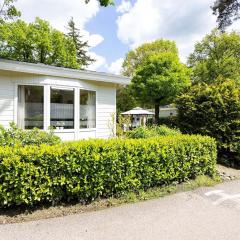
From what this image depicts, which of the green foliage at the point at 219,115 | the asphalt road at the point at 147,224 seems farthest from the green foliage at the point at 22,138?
the green foliage at the point at 219,115

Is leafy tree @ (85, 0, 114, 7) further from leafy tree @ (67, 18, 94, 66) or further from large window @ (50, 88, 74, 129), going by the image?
leafy tree @ (67, 18, 94, 66)

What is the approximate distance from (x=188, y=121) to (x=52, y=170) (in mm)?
6159

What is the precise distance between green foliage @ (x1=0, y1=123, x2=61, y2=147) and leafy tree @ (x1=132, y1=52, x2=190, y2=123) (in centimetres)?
1524

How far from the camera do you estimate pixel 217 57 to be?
28.4 m

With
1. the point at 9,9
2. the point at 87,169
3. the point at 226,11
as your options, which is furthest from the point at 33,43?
the point at 87,169

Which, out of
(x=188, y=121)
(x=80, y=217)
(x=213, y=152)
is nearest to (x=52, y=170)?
(x=80, y=217)

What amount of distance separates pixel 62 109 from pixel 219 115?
18.0 ft

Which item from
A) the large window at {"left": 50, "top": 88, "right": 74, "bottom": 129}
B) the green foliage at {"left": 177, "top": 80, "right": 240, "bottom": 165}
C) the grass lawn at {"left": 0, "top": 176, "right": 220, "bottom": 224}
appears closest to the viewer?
the grass lawn at {"left": 0, "top": 176, "right": 220, "bottom": 224}

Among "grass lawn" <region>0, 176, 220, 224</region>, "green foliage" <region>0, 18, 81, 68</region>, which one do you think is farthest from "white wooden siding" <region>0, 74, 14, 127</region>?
"green foliage" <region>0, 18, 81, 68</region>

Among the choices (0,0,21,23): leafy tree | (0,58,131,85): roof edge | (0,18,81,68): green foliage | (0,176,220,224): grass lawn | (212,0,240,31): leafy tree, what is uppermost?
(0,18,81,68): green foliage

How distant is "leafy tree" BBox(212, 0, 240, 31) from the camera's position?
14.0 metres

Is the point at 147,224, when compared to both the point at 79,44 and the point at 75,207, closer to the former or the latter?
the point at 75,207

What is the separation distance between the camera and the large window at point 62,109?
8672 mm

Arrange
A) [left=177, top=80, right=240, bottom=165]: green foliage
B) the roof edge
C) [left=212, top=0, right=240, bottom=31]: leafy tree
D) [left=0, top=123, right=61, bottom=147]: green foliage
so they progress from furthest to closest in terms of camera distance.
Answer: [left=212, top=0, right=240, bottom=31]: leafy tree, [left=177, top=80, right=240, bottom=165]: green foliage, the roof edge, [left=0, top=123, right=61, bottom=147]: green foliage
